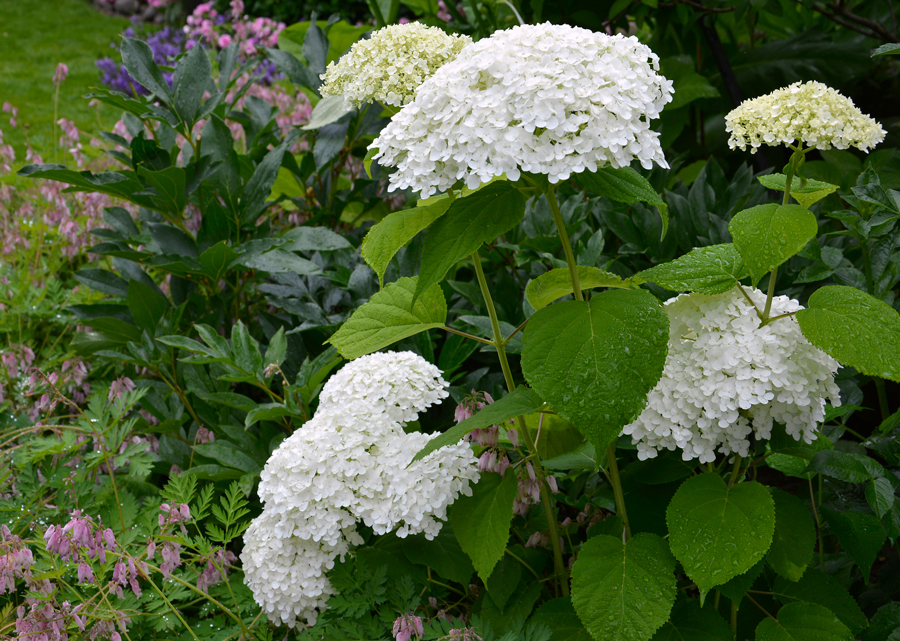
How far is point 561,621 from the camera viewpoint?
3.97ft

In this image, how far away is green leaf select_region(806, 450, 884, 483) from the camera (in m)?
1.09

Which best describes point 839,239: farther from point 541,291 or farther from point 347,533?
point 347,533

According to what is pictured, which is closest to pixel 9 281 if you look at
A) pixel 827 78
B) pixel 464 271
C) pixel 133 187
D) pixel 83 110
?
pixel 133 187

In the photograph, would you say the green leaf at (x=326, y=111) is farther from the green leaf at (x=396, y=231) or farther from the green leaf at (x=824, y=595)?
the green leaf at (x=824, y=595)

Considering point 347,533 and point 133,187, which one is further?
point 133,187

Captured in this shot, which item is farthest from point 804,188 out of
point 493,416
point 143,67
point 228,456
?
point 143,67

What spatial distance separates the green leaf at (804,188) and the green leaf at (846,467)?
→ 1.39ft

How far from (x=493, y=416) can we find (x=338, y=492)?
0.37m

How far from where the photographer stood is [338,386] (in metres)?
1.42

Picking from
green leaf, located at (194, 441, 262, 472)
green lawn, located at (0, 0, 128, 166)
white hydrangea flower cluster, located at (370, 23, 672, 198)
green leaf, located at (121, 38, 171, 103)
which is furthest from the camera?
green lawn, located at (0, 0, 128, 166)

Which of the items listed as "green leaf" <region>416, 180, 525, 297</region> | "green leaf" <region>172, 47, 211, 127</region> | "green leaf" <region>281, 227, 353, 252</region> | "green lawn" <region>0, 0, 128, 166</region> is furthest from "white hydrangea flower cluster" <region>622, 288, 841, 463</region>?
"green lawn" <region>0, 0, 128, 166</region>

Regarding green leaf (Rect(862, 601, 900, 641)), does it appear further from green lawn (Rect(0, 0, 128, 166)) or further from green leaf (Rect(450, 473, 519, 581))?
green lawn (Rect(0, 0, 128, 166))

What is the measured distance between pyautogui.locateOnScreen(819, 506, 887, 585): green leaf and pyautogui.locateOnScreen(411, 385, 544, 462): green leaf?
566mm

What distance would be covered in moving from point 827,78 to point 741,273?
2.44 metres
